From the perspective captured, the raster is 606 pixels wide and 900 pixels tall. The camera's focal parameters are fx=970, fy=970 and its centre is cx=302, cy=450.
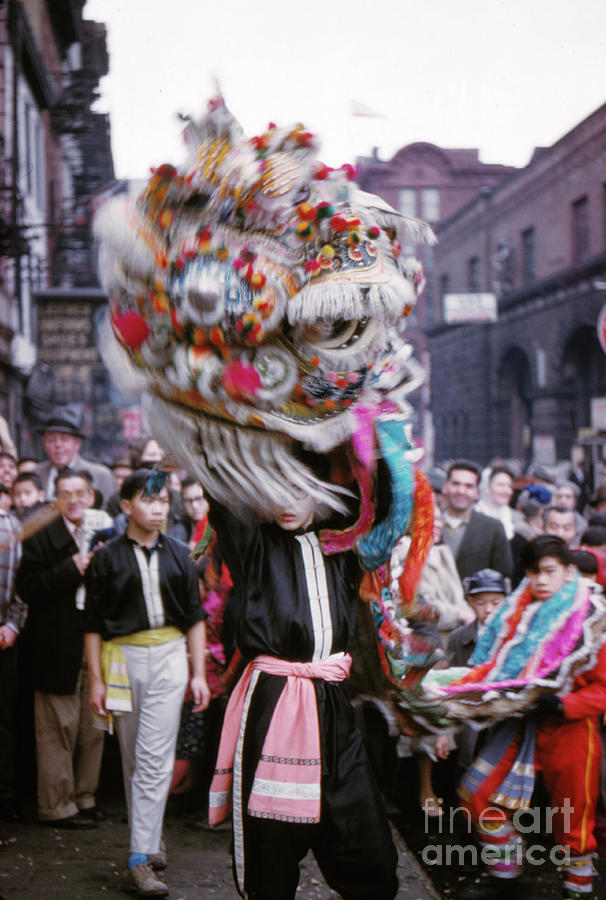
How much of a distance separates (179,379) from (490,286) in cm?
3064

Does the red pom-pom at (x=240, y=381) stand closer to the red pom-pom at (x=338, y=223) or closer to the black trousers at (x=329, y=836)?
the red pom-pom at (x=338, y=223)

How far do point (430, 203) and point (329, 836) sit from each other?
151ft

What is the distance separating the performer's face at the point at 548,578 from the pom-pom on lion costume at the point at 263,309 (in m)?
1.33

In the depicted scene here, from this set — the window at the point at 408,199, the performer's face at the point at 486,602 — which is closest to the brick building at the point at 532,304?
the window at the point at 408,199

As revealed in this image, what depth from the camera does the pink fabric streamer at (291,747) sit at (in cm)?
270

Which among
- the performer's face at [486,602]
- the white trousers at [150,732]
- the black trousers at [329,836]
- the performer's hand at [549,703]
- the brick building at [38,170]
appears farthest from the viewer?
the brick building at [38,170]

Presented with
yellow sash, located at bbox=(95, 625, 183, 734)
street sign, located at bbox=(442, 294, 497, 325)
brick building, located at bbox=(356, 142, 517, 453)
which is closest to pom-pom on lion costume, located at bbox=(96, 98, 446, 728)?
yellow sash, located at bbox=(95, 625, 183, 734)

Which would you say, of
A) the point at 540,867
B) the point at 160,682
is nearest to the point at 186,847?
the point at 160,682

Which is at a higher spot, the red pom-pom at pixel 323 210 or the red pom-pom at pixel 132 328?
the red pom-pom at pixel 323 210

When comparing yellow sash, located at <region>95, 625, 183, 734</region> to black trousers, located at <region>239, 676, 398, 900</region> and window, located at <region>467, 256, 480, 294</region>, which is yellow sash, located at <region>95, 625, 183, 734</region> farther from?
window, located at <region>467, 256, 480, 294</region>

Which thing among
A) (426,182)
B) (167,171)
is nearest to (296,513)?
(167,171)

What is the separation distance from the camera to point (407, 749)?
3.20m

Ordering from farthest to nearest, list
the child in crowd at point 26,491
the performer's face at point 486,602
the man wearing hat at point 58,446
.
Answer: the man wearing hat at point 58,446 → the child in crowd at point 26,491 → the performer's face at point 486,602

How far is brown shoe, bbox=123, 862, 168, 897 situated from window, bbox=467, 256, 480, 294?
3096cm
